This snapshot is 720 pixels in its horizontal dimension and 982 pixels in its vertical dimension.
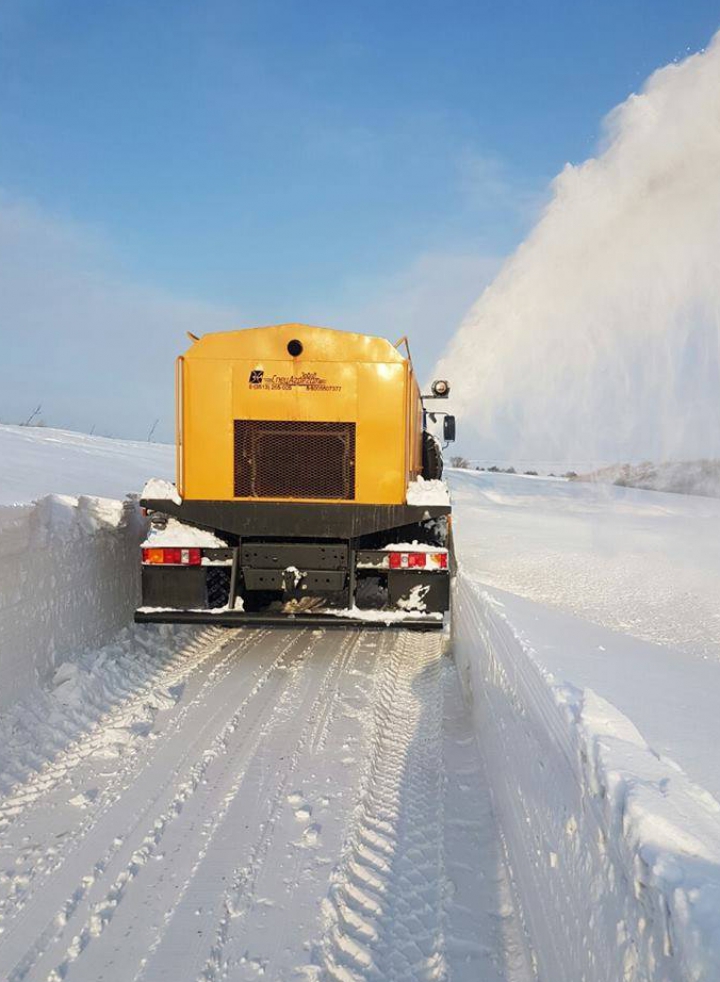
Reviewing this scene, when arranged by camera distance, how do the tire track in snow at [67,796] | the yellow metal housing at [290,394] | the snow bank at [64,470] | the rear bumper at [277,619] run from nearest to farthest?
1. the tire track in snow at [67,796]
2. the rear bumper at [277,619]
3. the yellow metal housing at [290,394]
4. the snow bank at [64,470]

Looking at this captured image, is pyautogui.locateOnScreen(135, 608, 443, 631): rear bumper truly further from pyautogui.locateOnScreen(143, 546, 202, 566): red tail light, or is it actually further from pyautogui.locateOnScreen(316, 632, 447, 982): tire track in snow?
pyautogui.locateOnScreen(316, 632, 447, 982): tire track in snow

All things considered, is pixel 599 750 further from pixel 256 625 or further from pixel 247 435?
pixel 247 435

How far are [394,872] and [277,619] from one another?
3.27 m

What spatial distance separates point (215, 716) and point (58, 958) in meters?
2.30

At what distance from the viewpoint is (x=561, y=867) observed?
6.63 ft

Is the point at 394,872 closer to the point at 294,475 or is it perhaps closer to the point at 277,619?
the point at 277,619

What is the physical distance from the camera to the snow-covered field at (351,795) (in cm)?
171

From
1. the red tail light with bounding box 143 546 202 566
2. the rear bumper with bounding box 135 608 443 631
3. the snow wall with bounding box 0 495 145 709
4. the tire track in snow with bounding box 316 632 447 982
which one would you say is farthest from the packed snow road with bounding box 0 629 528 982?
the red tail light with bounding box 143 546 202 566

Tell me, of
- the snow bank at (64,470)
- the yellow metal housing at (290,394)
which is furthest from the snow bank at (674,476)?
the snow bank at (64,470)

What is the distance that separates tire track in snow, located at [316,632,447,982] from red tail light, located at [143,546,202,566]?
2498mm

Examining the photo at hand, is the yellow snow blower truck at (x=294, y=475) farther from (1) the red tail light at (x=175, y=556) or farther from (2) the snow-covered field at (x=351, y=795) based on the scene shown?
(2) the snow-covered field at (x=351, y=795)

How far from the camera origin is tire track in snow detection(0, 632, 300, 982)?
2.39 metres

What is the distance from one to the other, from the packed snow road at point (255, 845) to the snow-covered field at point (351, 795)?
0.01m

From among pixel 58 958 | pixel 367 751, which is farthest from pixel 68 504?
pixel 58 958
